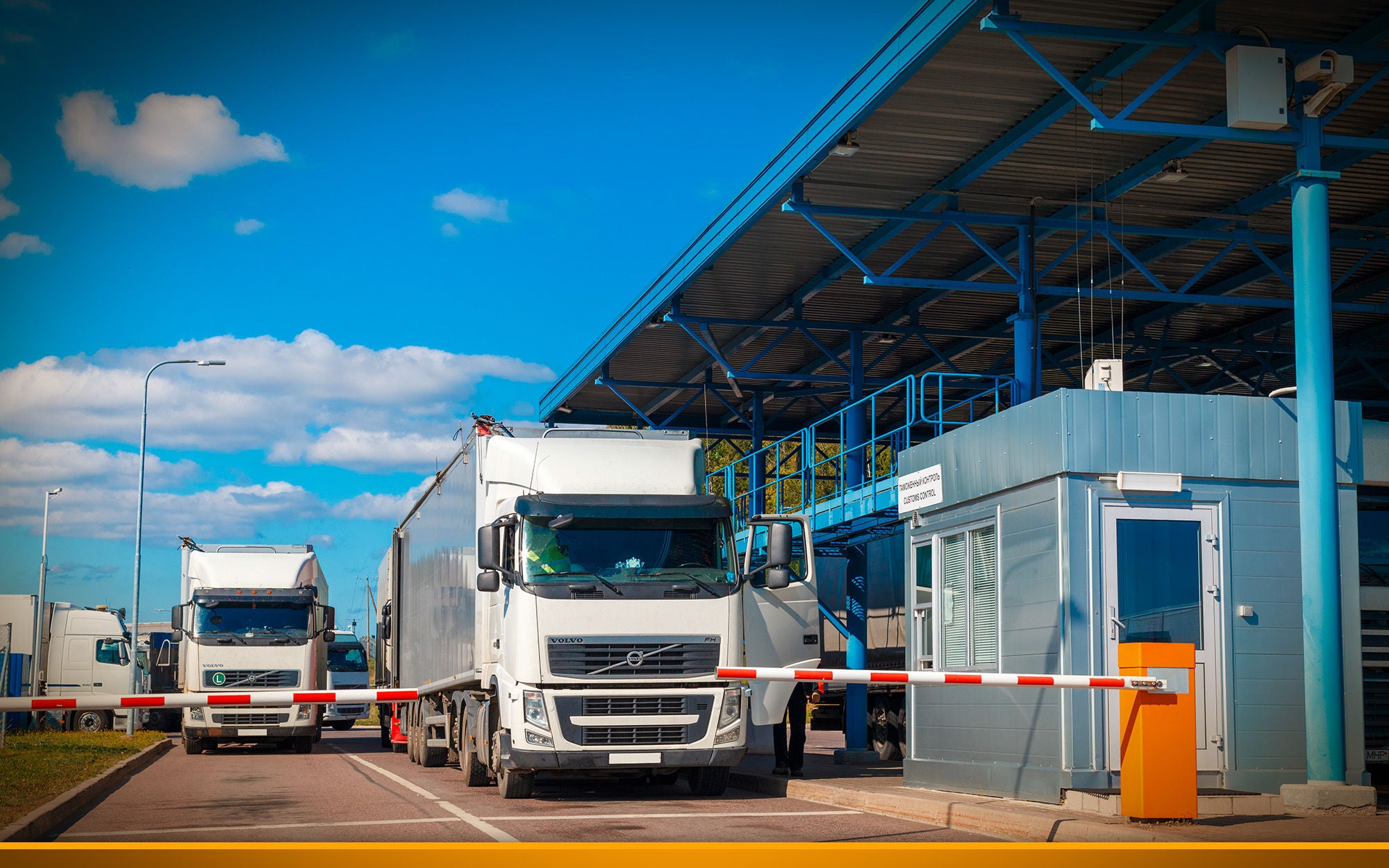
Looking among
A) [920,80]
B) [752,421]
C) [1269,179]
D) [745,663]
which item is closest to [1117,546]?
[745,663]

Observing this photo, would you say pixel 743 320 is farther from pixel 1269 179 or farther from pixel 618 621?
pixel 618 621

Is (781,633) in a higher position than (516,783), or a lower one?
higher

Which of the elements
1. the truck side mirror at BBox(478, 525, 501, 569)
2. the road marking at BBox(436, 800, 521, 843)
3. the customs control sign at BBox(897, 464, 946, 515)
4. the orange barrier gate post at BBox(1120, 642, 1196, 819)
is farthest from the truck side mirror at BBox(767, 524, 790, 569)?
the orange barrier gate post at BBox(1120, 642, 1196, 819)

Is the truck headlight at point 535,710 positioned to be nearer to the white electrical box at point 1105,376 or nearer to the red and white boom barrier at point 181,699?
the red and white boom barrier at point 181,699

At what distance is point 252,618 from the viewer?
26766 mm

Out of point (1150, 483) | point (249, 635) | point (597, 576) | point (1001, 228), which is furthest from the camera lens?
point (249, 635)

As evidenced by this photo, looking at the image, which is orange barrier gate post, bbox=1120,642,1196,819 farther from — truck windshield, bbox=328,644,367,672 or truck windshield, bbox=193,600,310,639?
truck windshield, bbox=328,644,367,672

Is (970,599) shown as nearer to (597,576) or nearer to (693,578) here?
(693,578)

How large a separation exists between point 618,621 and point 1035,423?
4360mm

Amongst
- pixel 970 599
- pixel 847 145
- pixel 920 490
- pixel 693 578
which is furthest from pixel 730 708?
pixel 847 145

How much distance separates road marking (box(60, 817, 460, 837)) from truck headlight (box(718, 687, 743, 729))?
303 cm

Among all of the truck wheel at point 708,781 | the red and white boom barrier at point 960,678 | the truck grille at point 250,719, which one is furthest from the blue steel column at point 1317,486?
the truck grille at point 250,719

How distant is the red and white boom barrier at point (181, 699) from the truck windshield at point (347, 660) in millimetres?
33314

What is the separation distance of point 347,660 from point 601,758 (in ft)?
102
